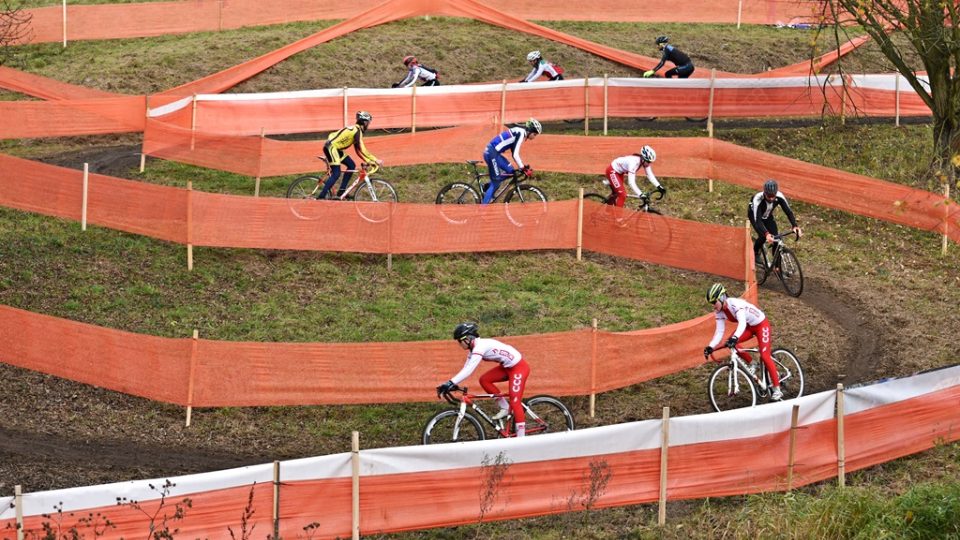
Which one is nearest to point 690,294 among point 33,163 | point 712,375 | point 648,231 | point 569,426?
point 648,231

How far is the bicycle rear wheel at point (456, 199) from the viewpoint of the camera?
2497 centimetres

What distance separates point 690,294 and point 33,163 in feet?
39.0

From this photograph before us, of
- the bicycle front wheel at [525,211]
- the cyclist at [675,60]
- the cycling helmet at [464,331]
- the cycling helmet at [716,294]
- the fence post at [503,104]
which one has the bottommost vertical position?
the cycling helmet at [464,331]

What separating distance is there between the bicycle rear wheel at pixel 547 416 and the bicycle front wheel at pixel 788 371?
323cm

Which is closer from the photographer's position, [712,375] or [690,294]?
[712,375]

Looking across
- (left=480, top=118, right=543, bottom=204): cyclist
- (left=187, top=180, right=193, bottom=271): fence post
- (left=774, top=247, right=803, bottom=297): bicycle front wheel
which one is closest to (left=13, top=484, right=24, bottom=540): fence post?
(left=187, top=180, right=193, bottom=271): fence post

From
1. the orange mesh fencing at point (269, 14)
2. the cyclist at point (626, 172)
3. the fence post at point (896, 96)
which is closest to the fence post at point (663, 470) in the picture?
the cyclist at point (626, 172)

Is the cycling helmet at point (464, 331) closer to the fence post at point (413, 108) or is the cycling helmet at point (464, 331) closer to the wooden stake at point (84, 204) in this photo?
the wooden stake at point (84, 204)

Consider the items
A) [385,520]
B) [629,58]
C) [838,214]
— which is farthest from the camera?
[629,58]

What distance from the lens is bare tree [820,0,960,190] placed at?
90.9 ft

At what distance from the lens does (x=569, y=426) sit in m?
18.5

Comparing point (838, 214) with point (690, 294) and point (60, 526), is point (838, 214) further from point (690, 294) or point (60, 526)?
point (60, 526)

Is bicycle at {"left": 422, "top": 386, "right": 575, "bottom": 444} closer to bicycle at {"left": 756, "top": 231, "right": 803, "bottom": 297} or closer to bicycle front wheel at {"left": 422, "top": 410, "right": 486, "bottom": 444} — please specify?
bicycle front wheel at {"left": 422, "top": 410, "right": 486, "bottom": 444}

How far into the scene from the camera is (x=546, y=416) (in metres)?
19.1
